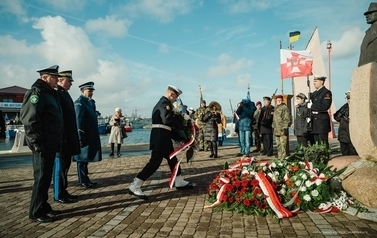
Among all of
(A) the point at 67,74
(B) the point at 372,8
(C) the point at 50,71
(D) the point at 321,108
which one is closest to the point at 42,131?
(C) the point at 50,71

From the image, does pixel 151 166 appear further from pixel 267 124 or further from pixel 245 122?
pixel 267 124

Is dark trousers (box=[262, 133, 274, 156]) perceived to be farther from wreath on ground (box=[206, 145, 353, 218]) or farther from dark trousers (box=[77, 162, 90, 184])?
dark trousers (box=[77, 162, 90, 184])

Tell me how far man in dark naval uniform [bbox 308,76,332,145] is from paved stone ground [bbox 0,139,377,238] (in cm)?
351

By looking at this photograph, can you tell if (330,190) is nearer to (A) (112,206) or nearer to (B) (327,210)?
(B) (327,210)

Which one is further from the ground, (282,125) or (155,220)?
(282,125)

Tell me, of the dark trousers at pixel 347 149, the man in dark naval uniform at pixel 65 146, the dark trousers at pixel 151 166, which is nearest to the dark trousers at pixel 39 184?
the man in dark naval uniform at pixel 65 146

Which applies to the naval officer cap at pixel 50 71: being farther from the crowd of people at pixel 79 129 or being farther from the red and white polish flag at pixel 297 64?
the red and white polish flag at pixel 297 64

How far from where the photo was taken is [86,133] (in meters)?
6.57

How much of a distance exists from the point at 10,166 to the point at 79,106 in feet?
18.6

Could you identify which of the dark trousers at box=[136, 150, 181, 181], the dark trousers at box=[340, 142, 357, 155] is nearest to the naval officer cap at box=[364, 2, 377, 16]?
the dark trousers at box=[340, 142, 357, 155]

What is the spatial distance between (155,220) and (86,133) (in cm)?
305

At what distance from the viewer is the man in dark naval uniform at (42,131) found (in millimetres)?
4234

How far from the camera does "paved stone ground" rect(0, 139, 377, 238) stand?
3.78 meters

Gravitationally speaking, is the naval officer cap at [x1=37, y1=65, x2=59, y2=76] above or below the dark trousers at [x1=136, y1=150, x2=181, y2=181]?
above
